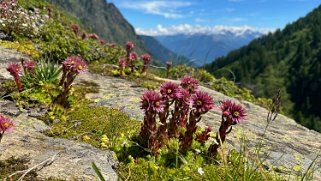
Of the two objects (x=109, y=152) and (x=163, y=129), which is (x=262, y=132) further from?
(x=109, y=152)

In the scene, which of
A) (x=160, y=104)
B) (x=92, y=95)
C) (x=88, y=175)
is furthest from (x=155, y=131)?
(x=92, y=95)

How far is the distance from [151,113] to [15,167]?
83.0 inches

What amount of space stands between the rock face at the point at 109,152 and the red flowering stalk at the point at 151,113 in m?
0.66

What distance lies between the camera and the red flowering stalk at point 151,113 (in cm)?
596

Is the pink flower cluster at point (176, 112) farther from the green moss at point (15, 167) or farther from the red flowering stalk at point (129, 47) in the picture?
the red flowering stalk at point (129, 47)

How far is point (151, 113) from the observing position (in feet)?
19.9

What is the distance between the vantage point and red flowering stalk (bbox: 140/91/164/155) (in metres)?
5.96

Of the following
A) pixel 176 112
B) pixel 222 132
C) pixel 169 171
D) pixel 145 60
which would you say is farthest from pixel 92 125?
pixel 145 60

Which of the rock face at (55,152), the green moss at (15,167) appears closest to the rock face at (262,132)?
the rock face at (55,152)

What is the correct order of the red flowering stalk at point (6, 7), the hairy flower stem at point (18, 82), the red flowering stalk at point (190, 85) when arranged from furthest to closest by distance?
1. the red flowering stalk at point (6, 7)
2. the hairy flower stem at point (18, 82)
3. the red flowering stalk at point (190, 85)

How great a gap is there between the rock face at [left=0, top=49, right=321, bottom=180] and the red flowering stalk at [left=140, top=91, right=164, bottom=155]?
66 centimetres

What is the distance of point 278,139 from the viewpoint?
357 inches

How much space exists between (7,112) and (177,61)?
937 centimetres

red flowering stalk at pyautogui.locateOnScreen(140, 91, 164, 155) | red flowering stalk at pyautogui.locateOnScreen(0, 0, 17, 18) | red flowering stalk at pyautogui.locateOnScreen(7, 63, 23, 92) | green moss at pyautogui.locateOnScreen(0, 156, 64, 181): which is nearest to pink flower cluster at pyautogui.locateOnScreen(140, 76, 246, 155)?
red flowering stalk at pyautogui.locateOnScreen(140, 91, 164, 155)
